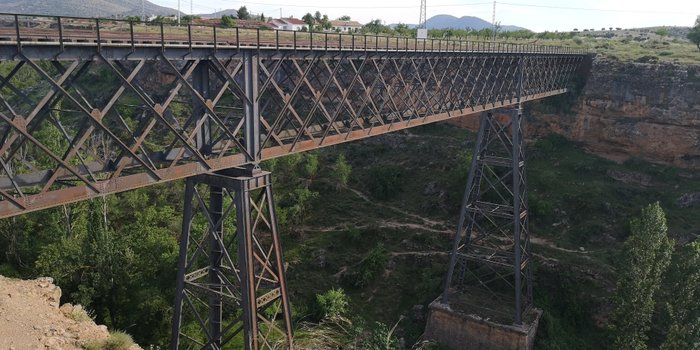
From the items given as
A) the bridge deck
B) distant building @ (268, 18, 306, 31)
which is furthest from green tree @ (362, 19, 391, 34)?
the bridge deck

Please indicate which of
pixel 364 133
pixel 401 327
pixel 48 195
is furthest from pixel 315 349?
pixel 401 327

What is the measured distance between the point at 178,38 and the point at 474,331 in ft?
60.1

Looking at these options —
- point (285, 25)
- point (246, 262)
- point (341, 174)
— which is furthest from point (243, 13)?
point (246, 262)

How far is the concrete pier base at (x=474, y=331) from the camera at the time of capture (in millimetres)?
23156

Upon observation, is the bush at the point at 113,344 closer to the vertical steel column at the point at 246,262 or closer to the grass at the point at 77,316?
the grass at the point at 77,316

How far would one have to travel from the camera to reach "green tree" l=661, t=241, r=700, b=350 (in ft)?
61.8

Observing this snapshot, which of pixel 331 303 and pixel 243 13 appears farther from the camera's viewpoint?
pixel 243 13

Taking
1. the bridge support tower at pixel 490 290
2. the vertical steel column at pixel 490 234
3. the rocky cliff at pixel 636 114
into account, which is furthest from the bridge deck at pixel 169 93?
the rocky cliff at pixel 636 114

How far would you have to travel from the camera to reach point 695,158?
114 feet

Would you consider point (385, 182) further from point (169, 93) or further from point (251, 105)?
point (169, 93)

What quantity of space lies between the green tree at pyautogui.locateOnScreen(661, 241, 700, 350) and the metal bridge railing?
11.4 meters

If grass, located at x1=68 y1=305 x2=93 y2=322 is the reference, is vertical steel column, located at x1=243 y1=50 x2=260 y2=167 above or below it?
above

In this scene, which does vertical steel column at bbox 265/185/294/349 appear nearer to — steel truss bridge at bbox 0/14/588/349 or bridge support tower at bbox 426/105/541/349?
steel truss bridge at bbox 0/14/588/349

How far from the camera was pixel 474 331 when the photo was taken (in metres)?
23.9
